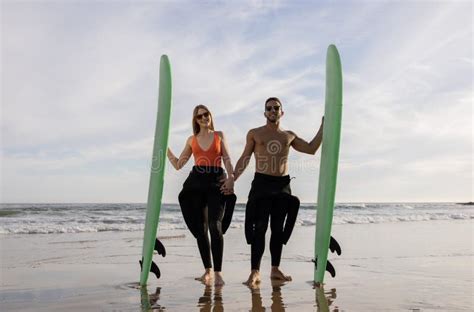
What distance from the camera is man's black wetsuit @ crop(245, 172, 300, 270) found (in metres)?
4.39

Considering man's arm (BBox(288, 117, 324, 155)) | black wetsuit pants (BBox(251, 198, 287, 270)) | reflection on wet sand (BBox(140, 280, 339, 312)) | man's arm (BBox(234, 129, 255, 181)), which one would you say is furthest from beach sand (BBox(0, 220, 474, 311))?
man's arm (BBox(288, 117, 324, 155))

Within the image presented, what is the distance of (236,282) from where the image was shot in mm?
4555

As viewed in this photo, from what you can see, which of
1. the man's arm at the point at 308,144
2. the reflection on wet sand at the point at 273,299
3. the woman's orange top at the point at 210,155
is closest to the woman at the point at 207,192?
the woman's orange top at the point at 210,155

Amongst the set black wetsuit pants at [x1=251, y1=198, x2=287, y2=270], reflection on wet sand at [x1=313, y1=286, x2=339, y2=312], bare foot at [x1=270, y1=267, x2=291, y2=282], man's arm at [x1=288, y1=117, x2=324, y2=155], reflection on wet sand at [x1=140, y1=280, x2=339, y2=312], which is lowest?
reflection on wet sand at [x1=140, y1=280, x2=339, y2=312]

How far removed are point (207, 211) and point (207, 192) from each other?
0.70 ft

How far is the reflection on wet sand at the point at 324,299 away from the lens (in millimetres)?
3365

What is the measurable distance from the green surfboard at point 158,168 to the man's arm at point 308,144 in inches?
50.2

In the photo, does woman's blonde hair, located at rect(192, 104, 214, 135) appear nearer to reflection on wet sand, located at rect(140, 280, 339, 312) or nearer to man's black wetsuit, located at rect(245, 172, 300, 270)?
man's black wetsuit, located at rect(245, 172, 300, 270)

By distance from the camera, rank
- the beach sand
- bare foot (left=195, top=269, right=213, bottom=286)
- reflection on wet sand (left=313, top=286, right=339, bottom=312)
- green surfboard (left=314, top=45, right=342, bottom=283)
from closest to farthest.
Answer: reflection on wet sand (left=313, top=286, right=339, bottom=312), the beach sand, green surfboard (left=314, top=45, right=342, bottom=283), bare foot (left=195, top=269, right=213, bottom=286)

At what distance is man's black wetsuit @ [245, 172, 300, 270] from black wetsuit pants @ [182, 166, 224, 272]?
0.30 meters

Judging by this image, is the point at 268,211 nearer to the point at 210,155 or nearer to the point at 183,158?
the point at 210,155

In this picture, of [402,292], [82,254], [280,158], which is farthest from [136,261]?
[402,292]

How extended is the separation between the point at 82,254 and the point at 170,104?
3832 millimetres

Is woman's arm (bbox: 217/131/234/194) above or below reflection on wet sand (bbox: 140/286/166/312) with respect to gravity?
above
